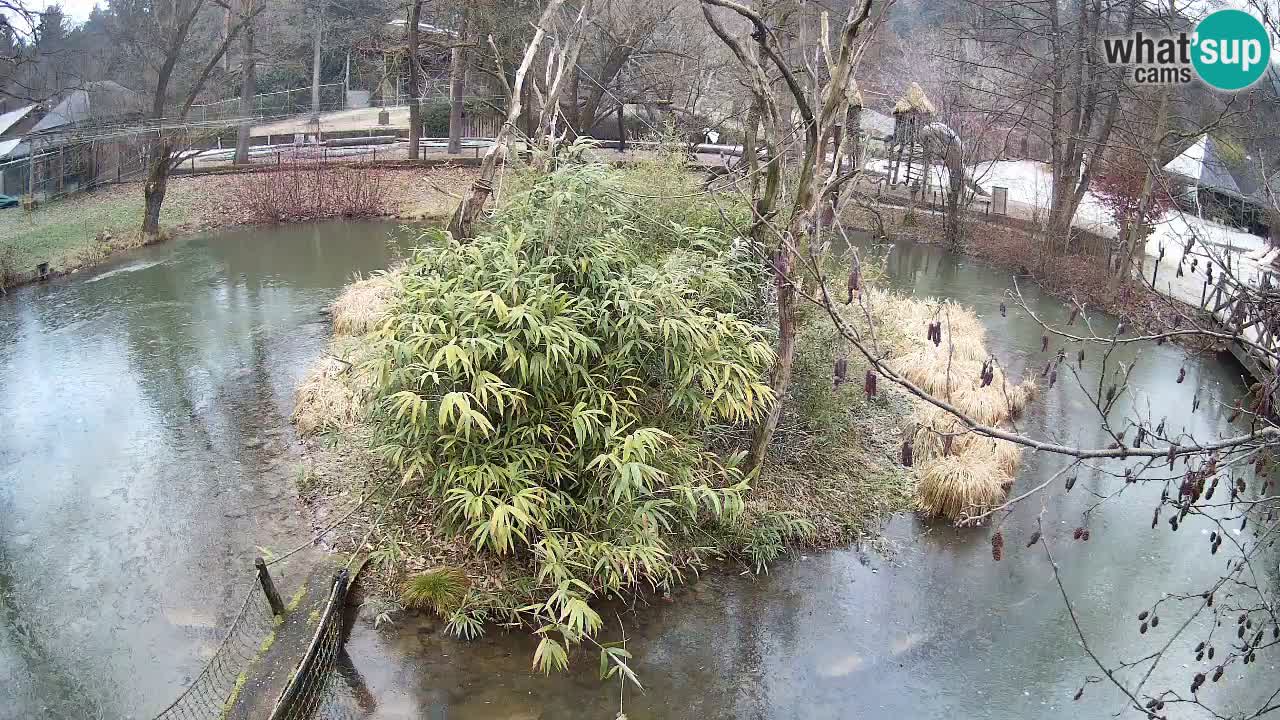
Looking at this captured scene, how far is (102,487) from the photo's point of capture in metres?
7.91

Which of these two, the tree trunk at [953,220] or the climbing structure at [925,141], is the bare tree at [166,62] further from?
the tree trunk at [953,220]

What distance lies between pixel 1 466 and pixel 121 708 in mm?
3914

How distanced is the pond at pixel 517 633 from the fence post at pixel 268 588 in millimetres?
368

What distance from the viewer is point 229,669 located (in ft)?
18.7

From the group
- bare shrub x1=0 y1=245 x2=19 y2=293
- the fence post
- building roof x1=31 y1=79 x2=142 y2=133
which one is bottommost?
the fence post

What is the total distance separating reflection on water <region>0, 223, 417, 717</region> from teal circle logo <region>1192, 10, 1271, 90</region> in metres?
7.97

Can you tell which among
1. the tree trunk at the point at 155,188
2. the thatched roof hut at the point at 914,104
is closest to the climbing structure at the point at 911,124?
the thatched roof hut at the point at 914,104

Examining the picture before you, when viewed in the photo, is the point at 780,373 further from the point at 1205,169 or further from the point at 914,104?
the point at 1205,169

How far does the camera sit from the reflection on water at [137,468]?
5.98 metres

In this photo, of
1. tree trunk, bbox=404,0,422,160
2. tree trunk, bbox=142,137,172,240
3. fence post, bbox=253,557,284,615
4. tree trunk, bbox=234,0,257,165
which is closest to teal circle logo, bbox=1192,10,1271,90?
fence post, bbox=253,557,284,615

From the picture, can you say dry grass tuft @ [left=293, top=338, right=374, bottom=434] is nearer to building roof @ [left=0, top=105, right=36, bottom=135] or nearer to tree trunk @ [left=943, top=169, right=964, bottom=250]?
tree trunk @ [left=943, top=169, right=964, bottom=250]

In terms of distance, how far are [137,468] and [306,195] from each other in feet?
35.8

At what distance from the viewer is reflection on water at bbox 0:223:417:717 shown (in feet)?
19.6

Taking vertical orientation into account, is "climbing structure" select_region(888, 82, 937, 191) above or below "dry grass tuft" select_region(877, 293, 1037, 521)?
above
